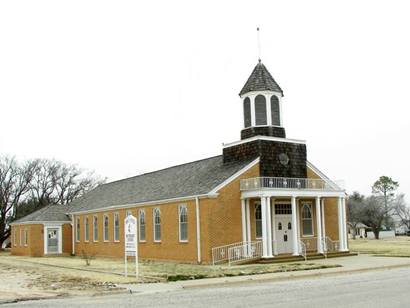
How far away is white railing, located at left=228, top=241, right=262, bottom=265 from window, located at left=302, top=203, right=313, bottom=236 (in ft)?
14.4

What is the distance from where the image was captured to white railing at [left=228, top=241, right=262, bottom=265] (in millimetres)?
30641

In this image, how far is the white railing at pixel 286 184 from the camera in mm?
31531

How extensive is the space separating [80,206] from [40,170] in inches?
1157

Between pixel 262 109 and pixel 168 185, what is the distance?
8281 millimetres

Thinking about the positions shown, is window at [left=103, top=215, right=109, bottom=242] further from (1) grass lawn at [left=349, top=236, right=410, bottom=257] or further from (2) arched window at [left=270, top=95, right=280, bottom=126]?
(1) grass lawn at [left=349, top=236, right=410, bottom=257]

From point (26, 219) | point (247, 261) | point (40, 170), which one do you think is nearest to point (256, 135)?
point (247, 261)

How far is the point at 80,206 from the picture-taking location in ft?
162

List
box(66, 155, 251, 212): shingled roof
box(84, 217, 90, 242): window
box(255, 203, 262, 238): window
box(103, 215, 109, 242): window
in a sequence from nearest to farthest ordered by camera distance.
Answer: box(255, 203, 262, 238): window
box(66, 155, 251, 212): shingled roof
box(103, 215, 109, 242): window
box(84, 217, 90, 242): window

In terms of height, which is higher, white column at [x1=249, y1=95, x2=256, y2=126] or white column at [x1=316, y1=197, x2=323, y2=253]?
white column at [x1=249, y1=95, x2=256, y2=126]

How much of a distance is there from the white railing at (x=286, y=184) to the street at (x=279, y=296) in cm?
1178

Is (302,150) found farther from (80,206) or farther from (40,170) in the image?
(40,170)

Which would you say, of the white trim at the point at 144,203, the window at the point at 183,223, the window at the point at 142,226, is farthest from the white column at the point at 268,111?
the window at the point at 142,226

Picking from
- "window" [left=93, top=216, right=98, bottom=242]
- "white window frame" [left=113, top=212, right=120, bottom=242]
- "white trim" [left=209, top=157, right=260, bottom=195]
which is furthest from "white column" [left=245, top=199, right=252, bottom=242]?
"window" [left=93, top=216, right=98, bottom=242]

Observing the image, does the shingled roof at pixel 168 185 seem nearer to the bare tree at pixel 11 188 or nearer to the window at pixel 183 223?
the window at pixel 183 223
